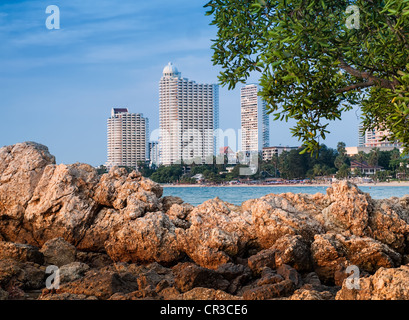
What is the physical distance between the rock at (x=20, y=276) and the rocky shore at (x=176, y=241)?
0.05 ft

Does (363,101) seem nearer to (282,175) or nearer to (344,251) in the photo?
(344,251)

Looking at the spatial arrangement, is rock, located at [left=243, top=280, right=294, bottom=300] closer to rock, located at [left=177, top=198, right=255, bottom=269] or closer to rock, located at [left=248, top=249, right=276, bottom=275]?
rock, located at [left=248, top=249, right=276, bottom=275]

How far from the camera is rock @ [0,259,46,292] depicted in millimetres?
7562

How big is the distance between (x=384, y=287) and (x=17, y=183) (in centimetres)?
793

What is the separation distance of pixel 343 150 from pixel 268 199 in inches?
3266

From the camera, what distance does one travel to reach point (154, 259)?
9227 mm

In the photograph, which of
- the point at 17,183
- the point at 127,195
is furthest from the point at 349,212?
the point at 17,183

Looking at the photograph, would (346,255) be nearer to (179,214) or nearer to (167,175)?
(179,214)

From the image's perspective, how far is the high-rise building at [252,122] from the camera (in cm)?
6314

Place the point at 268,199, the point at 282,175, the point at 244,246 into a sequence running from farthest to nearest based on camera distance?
the point at 282,175, the point at 268,199, the point at 244,246

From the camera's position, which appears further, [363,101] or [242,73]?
[363,101]

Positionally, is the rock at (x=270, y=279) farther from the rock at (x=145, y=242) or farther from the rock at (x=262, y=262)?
the rock at (x=145, y=242)

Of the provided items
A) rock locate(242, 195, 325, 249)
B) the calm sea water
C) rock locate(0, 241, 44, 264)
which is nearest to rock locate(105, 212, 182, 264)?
rock locate(0, 241, 44, 264)
